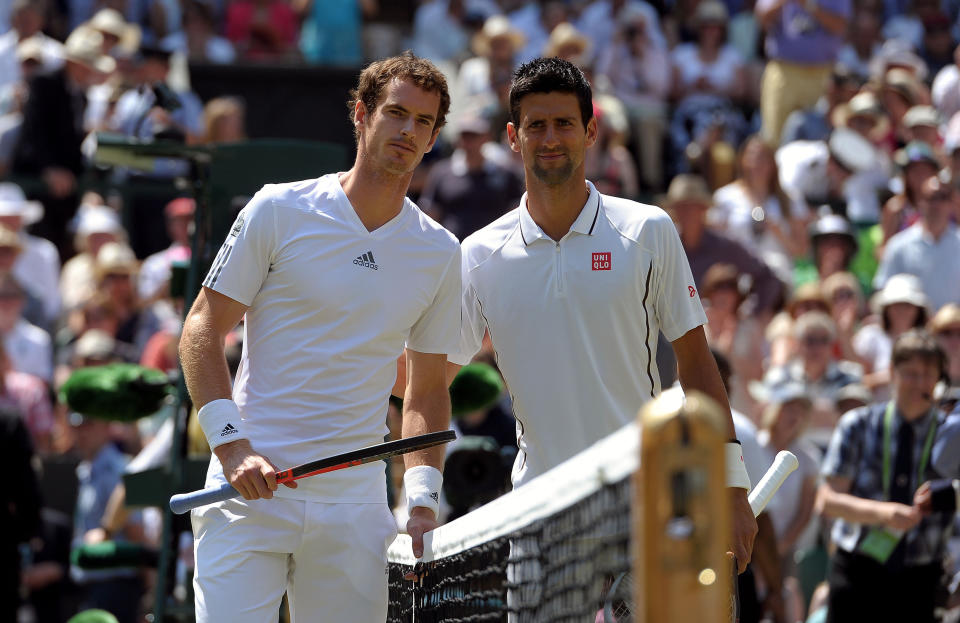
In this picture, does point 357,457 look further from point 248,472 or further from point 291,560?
point 291,560

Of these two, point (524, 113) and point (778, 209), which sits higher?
point (778, 209)

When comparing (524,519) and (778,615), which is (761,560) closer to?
(778,615)

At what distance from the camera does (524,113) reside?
5.11 meters

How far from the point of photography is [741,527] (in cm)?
477

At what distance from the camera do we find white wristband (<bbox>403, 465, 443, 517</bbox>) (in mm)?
4988

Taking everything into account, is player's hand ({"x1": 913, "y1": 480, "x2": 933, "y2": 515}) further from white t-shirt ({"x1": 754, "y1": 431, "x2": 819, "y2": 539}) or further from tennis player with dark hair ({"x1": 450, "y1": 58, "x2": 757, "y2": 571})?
tennis player with dark hair ({"x1": 450, "y1": 58, "x2": 757, "y2": 571})

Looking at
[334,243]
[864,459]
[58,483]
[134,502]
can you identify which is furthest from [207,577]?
[58,483]

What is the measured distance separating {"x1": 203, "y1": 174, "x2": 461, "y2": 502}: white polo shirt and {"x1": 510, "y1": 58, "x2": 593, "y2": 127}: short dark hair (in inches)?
23.4

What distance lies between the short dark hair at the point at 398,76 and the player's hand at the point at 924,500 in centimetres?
345

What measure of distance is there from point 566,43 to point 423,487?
10.4 m

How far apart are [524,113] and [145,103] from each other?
10.5ft

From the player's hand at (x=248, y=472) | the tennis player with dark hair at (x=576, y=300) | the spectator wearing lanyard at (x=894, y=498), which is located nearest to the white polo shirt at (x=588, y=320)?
the tennis player with dark hair at (x=576, y=300)

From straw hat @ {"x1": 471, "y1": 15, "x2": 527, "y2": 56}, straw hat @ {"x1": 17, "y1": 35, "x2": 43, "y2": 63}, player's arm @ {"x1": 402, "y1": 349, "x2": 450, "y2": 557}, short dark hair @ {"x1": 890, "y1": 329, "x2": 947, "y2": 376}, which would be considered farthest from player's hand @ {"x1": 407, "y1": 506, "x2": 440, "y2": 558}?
straw hat @ {"x1": 17, "y1": 35, "x2": 43, "y2": 63}

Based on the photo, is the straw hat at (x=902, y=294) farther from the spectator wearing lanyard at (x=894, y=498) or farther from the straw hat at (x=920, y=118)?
the straw hat at (x=920, y=118)
